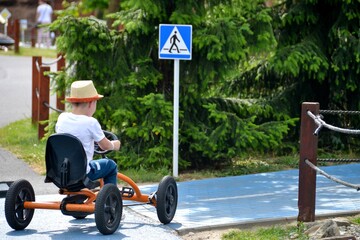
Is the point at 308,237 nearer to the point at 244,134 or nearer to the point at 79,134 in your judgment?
the point at 79,134

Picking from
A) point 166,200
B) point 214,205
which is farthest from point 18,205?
point 214,205

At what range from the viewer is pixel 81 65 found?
12539mm

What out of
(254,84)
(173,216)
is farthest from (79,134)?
(254,84)

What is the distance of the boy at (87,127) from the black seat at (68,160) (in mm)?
173

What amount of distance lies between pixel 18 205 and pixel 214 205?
8.09ft

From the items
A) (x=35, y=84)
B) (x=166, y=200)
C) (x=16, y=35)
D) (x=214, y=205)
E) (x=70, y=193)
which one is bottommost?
(x=214, y=205)

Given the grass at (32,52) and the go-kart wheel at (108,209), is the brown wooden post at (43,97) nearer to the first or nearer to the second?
the go-kart wheel at (108,209)

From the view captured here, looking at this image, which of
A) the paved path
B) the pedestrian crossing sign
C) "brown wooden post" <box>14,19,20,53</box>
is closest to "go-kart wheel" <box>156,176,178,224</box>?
the paved path

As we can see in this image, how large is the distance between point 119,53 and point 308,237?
4999 mm

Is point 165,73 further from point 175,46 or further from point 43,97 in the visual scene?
point 43,97

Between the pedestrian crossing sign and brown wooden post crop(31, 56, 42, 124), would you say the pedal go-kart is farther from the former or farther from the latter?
brown wooden post crop(31, 56, 42, 124)

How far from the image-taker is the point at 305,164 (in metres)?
8.95

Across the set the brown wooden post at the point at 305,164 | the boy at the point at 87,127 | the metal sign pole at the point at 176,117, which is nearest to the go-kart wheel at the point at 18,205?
the boy at the point at 87,127

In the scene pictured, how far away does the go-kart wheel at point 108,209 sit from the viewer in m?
8.34
